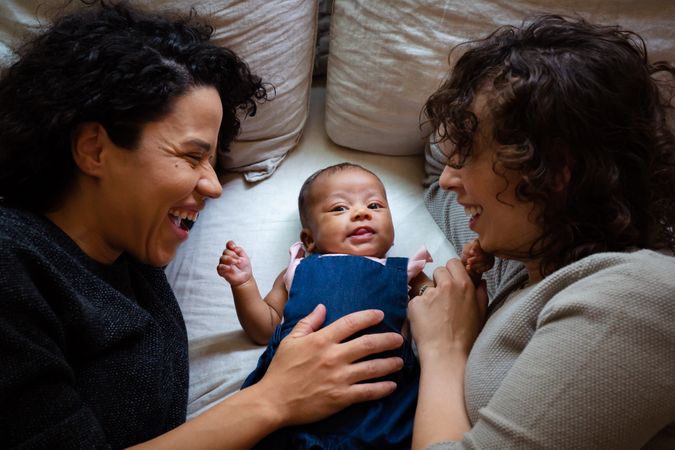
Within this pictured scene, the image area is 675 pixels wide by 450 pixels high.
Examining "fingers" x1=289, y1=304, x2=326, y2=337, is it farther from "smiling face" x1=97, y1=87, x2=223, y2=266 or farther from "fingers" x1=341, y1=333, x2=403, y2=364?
"smiling face" x1=97, y1=87, x2=223, y2=266

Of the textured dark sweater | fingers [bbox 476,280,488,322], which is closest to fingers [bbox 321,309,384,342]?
fingers [bbox 476,280,488,322]

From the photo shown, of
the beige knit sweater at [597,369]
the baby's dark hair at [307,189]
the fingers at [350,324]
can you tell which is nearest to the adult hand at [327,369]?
the fingers at [350,324]

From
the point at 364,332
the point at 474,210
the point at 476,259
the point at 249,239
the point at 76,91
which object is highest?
the point at 76,91

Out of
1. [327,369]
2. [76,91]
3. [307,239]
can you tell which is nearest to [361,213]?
[307,239]

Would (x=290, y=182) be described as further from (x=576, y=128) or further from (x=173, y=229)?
(x=576, y=128)

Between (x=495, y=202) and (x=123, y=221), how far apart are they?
660 millimetres

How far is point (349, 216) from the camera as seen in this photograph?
135cm

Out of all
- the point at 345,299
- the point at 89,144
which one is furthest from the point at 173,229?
the point at 345,299

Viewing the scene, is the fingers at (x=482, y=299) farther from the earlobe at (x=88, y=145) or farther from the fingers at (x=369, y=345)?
the earlobe at (x=88, y=145)

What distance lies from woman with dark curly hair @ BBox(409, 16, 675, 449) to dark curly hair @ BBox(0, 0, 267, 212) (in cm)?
51

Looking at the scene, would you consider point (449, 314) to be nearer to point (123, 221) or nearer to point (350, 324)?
point (350, 324)

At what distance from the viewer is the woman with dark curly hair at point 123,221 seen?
3.23 ft

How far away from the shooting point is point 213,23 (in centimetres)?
141

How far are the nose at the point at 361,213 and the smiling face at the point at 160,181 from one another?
1.16ft
